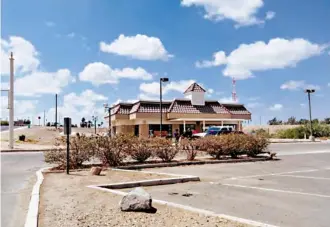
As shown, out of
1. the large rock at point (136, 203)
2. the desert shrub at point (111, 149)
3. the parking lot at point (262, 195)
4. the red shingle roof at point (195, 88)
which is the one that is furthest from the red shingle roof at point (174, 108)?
the large rock at point (136, 203)

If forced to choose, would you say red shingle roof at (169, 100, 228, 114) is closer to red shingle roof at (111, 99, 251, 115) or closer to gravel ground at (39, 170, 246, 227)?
red shingle roof at (111, 99, 251, 115)

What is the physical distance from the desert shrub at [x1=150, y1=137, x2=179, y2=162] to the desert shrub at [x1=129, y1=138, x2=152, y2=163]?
31 cm

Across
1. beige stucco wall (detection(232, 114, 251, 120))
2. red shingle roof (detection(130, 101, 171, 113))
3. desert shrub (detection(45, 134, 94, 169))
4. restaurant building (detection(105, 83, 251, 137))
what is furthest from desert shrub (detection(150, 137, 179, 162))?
beige stucco wall (detection(232, 114, 251, 120))

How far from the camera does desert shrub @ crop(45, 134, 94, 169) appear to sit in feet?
49.8

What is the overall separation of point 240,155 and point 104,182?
1178 cm

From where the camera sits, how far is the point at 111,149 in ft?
52.4

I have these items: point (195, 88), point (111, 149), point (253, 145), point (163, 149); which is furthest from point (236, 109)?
point (111, 149)

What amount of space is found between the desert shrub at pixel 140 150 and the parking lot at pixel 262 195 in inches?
125

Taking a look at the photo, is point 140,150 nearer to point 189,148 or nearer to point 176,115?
point 189,148

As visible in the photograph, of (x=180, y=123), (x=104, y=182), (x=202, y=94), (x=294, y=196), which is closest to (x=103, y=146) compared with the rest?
(x=104, y=182)

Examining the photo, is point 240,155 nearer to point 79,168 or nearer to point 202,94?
point 79,168

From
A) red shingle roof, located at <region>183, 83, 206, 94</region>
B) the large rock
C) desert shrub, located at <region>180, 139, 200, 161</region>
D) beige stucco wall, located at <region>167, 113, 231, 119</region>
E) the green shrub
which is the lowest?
the large rock

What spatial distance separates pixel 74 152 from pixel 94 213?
30.0 ft

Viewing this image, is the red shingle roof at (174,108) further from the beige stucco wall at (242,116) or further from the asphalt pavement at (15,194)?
the asphalt pavement at (15,194)
